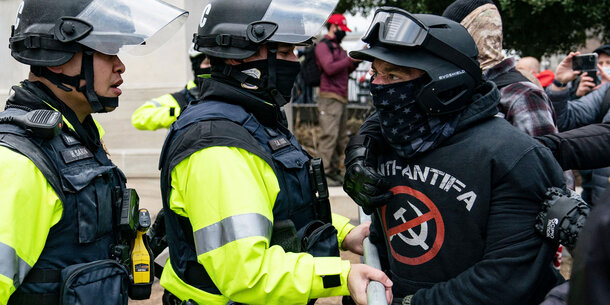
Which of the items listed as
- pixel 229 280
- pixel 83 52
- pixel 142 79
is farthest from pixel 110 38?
pixel 142 79

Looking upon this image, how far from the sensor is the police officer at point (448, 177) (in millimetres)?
1768

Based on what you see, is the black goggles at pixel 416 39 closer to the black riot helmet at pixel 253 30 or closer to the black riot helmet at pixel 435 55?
the black riot helmet at pixel 435 55

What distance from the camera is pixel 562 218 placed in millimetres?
1640

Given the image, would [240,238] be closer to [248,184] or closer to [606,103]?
[248,184]

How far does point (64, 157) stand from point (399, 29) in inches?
51.4

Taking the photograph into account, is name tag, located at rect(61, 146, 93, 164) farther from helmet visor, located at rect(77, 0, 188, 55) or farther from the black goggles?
the black goggles

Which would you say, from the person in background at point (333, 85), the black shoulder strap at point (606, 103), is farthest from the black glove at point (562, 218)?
the person in background at point (333, 85)

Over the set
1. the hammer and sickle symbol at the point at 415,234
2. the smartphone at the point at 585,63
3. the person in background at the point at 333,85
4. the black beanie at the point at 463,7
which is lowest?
the person in background at the point at 333,85

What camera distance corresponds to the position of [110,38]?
86.4 inches

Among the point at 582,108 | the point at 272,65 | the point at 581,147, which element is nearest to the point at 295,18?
the point at 272,65

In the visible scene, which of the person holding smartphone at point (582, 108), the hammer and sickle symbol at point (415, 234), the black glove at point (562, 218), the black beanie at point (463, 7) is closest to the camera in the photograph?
the black glove at point (562, 218)

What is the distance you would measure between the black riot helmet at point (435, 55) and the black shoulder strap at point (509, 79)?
927 mm

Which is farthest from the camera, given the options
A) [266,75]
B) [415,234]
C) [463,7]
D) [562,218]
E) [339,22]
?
[339,22]

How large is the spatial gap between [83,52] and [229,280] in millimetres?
1103
